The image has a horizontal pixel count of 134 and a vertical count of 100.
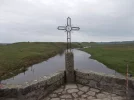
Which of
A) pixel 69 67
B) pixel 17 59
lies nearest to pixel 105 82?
pixel 69 67

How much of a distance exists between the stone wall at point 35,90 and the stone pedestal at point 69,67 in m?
0.32

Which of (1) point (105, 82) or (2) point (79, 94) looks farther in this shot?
(1) point (105, 82)

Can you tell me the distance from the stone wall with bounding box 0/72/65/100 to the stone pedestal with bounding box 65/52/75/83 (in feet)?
1.05

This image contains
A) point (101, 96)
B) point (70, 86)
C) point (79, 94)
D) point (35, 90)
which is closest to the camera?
point (35, 90)

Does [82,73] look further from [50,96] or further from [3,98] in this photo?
[3,98]

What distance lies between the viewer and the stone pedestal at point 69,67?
24.8ft

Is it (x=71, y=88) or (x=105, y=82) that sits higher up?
(x=105, y=82)

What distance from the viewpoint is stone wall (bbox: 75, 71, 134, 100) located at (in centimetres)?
625

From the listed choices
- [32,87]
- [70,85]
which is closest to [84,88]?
[70,85]

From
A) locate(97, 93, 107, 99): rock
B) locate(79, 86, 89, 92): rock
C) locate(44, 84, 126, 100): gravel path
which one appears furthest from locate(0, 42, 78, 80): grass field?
locate(97, 93, 107, 99): rock

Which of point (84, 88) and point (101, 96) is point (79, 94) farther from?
point (101, 96)

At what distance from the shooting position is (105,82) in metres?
6.80

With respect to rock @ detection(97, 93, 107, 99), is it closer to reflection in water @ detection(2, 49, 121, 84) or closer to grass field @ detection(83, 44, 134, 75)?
reflection in water @ detection(2, 49, 121, 84)

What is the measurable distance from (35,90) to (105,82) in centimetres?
303
